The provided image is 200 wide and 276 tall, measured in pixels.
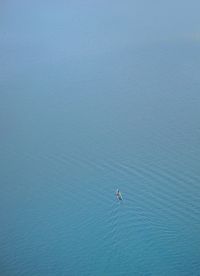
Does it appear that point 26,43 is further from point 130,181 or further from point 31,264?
point 31,264

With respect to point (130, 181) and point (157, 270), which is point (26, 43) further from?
point (157, 270)

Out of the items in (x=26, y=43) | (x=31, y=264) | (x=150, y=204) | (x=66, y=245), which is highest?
(x=26, y=43)

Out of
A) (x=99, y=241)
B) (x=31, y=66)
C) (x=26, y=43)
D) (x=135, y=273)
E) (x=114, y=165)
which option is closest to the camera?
(x=135, y=273)

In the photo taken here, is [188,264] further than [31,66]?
No

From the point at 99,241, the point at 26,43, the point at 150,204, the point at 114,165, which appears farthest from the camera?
the point at 26,43

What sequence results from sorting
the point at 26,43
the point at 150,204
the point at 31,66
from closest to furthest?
the point at 150,204 < the point at 31,66 < the point at 26,43

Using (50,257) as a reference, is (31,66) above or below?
above

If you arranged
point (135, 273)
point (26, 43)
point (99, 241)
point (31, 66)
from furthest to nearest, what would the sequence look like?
point (26, 43) < point (31, 66) < point (99, 241) < point (135, 273)

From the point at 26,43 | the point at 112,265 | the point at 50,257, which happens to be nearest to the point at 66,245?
the point at 50,257

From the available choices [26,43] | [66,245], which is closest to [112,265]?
[66,245]

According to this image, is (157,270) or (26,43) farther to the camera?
(26,43)
